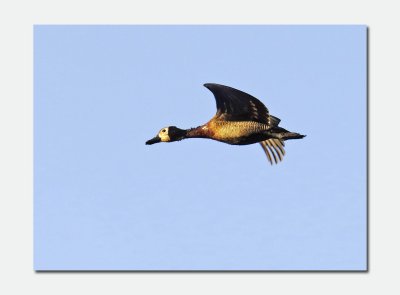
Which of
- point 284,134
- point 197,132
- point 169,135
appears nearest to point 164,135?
point 169,135

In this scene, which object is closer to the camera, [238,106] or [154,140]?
[238,106]

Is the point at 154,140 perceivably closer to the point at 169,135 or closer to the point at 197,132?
the point at 169,135

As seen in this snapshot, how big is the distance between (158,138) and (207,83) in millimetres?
927

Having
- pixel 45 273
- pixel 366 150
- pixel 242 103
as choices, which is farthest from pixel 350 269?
pixel 45 273

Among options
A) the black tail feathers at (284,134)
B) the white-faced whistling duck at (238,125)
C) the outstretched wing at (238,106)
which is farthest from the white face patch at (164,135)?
the black tail feathers at (284,134)

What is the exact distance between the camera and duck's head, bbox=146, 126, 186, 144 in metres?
10.8

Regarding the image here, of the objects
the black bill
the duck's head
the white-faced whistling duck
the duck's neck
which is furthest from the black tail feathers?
the black bill

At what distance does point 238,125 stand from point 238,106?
209 mm

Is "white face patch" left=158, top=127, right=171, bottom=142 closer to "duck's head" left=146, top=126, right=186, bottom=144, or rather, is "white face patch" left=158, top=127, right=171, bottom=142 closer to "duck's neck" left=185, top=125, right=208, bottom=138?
"duck's head" left=146, top=126, right=186, bottom=144

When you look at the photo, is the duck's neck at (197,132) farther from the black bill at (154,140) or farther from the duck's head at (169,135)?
the black bill at (154,140)

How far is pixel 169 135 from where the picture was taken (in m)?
10.9

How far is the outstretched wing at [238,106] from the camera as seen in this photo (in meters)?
10.3

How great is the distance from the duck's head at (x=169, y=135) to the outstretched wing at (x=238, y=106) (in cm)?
45

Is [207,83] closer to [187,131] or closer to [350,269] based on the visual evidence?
[187,131]
